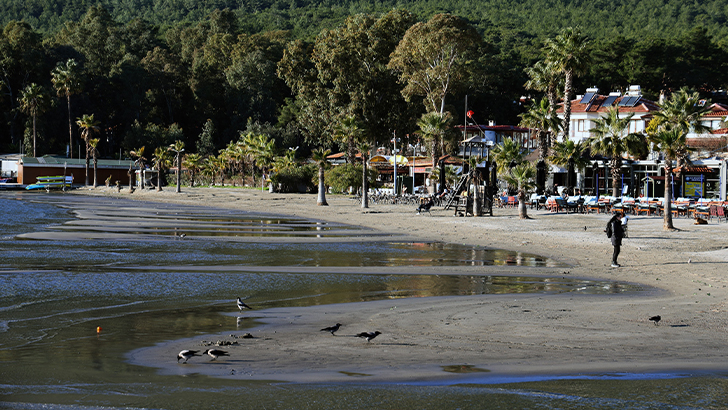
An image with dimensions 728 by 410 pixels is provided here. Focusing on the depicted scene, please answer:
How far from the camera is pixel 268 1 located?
19288cm

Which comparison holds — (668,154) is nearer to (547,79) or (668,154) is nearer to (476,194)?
(476,194)

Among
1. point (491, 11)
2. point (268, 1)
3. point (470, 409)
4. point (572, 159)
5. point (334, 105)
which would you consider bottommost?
point (470, 409)

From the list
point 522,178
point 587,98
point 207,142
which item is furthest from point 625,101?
point 207,142

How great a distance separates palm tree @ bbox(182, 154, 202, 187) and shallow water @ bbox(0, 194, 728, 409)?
5850cm

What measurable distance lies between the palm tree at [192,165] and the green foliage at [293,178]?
2272cm

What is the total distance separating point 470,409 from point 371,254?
594 inches

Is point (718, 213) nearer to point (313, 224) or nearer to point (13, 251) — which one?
point (313, 224)

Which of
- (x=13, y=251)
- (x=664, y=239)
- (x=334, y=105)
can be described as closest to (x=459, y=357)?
(x=664, y=239)

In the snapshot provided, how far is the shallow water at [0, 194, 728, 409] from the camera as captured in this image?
834 centimetres

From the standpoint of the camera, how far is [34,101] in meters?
92.6

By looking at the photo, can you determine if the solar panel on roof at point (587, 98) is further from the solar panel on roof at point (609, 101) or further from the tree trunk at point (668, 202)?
the tree trunk at point (668, 202)

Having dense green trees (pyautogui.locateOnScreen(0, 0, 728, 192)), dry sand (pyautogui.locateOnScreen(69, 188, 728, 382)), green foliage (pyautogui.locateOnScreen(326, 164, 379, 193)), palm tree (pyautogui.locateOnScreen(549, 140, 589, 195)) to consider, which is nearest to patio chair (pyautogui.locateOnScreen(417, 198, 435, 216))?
palm tree (pyautogui.locateOnScreen(549, 140, 589, 195))

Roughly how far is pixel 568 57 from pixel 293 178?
1119 inches

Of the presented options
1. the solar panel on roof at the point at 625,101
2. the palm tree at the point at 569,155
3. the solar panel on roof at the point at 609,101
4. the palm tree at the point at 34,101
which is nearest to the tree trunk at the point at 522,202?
the palm tree at the point at 569,155
